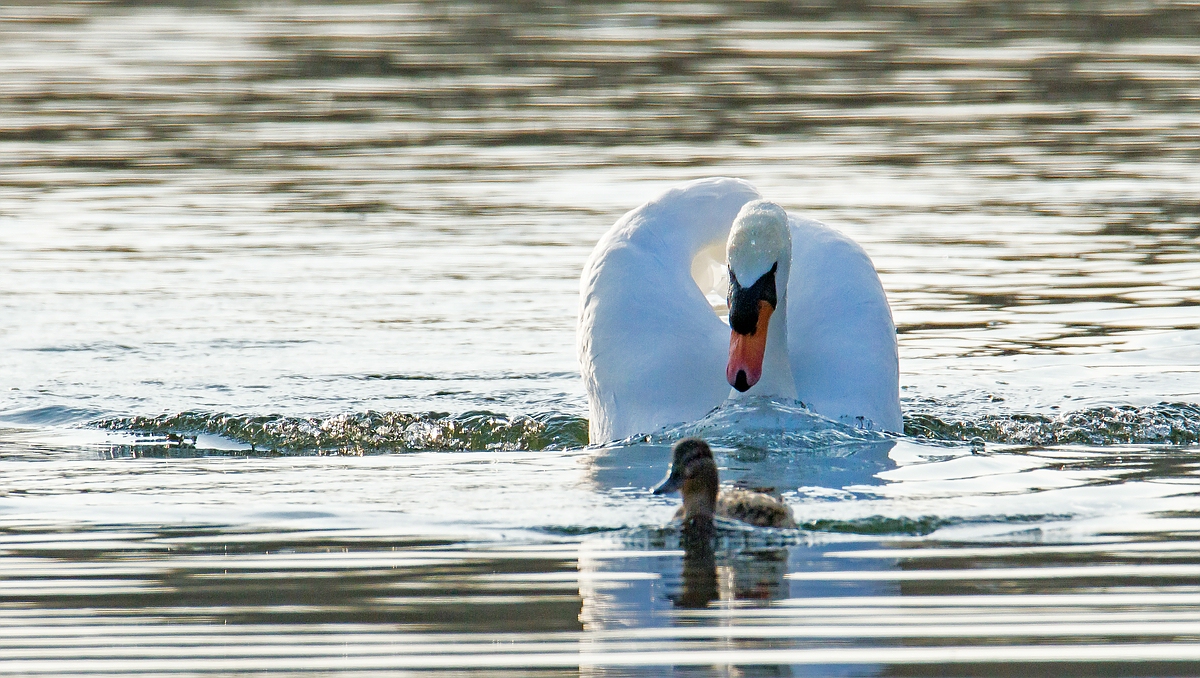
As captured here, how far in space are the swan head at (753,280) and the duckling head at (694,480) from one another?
3.22ft

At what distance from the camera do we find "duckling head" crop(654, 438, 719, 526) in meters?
6.89

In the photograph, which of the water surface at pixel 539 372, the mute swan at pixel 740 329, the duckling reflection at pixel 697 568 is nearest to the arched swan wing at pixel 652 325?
the mute swan at pixel 740 329

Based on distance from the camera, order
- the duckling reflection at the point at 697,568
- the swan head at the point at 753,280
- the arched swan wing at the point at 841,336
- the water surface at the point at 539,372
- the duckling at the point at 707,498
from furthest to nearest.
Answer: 1. the arched swan wing at the point at 841,336
2. the swan head at the point at 753,280
3. the duckling at the point at 707,498
4. the duckling reflection at the point at 697,568
5. the water surface at the point at 539,372

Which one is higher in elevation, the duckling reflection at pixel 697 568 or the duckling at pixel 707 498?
the duckling at pixel 707 498

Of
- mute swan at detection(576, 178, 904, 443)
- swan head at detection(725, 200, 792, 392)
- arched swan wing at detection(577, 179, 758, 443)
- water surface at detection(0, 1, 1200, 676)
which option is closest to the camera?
water surface at detection(0, 1, 1200, 676)

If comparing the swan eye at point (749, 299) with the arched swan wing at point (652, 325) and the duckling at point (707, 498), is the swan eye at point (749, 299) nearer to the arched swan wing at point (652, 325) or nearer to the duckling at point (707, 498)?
the arched swan wing at point (652, 325)

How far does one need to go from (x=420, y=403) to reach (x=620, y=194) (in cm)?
617

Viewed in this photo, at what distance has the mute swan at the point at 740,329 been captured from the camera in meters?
8.32

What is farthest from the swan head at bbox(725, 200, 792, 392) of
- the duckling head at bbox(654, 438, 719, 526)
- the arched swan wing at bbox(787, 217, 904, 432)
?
the duckling head at bbox(654, 438, 719, 526)

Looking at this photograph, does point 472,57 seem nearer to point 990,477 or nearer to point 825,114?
point 825,114

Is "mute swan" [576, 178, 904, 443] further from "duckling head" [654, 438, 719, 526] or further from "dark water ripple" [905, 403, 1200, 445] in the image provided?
"duckling head" [654, 438, 719, 526]

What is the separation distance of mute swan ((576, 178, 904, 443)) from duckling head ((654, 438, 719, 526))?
3.25 ft

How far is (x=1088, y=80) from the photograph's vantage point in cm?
2252

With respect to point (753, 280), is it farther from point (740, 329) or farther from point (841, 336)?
point (841, 336)
